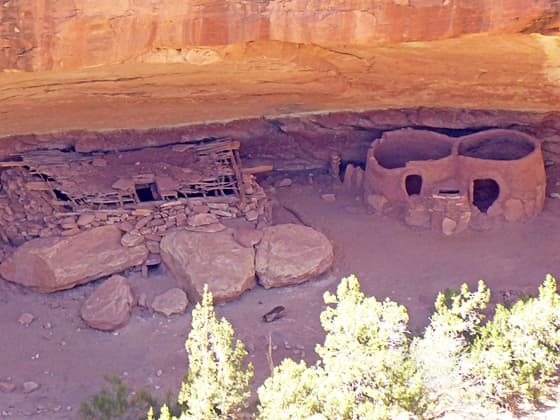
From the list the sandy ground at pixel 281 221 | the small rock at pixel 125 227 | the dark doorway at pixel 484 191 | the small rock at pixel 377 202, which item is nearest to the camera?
the sandy ground at pixel 281 221

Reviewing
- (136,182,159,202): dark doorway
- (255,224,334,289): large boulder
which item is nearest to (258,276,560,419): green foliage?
(255,224,334,289): large boulder

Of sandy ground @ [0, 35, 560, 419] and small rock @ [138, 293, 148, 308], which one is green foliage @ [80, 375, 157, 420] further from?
small rock @ [138, 293, 148, 308]

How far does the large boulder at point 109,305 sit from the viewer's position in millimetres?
6375

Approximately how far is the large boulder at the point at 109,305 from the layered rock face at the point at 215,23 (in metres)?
2.53

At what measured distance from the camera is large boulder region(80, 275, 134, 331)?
20.9ft

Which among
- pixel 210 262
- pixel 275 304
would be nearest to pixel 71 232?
pixel 210 262

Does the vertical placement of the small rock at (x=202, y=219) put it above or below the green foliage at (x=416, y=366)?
below

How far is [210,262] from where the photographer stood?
22.1ft

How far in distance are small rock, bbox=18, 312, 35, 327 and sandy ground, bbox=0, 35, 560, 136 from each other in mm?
1824

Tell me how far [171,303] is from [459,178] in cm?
334

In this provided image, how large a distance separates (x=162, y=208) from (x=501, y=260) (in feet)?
11.4

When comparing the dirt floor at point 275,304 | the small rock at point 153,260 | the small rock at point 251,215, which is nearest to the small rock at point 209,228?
the small rock at point 251,215

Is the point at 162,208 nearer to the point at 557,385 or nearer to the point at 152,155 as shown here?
the point at 152,155

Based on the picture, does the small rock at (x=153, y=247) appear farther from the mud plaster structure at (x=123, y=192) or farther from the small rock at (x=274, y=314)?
the small rock at (x=274, y=314)
